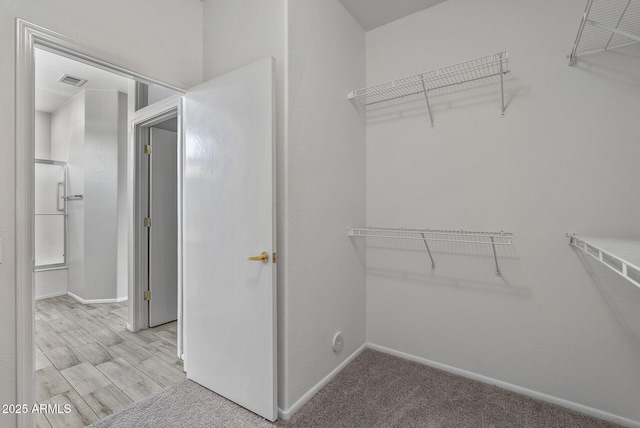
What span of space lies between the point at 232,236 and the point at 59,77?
3.68m

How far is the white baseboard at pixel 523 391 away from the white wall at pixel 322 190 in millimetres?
389

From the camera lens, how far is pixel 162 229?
3.11 metres

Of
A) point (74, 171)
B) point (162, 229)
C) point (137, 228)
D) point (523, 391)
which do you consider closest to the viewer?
point (523, 391)

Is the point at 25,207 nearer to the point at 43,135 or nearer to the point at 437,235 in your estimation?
the point at 437,235

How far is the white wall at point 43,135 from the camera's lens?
15.2 ft

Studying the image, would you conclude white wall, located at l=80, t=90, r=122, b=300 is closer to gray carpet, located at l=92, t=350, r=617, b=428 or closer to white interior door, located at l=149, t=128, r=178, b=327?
white interior door, located at l=149, t=128, r=178, b=327

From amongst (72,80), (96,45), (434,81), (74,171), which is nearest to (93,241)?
(74,171)

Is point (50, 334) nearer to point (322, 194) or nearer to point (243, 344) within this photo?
point (243, 344)

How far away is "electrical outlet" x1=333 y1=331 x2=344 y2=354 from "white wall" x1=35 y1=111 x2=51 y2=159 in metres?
5.36

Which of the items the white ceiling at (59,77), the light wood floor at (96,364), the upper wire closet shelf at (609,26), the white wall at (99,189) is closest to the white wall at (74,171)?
the white wall at (99,189)

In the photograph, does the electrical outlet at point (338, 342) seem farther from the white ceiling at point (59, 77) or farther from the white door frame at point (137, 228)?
the white ceiling at point (59, 77)

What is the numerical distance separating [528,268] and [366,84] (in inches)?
71.9

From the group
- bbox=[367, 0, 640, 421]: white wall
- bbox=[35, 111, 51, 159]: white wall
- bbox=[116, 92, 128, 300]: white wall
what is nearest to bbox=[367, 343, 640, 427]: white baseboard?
Result: bbox=[367, 0, 640, 421]: white wall

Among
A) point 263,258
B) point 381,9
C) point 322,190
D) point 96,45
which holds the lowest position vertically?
point 263,258
